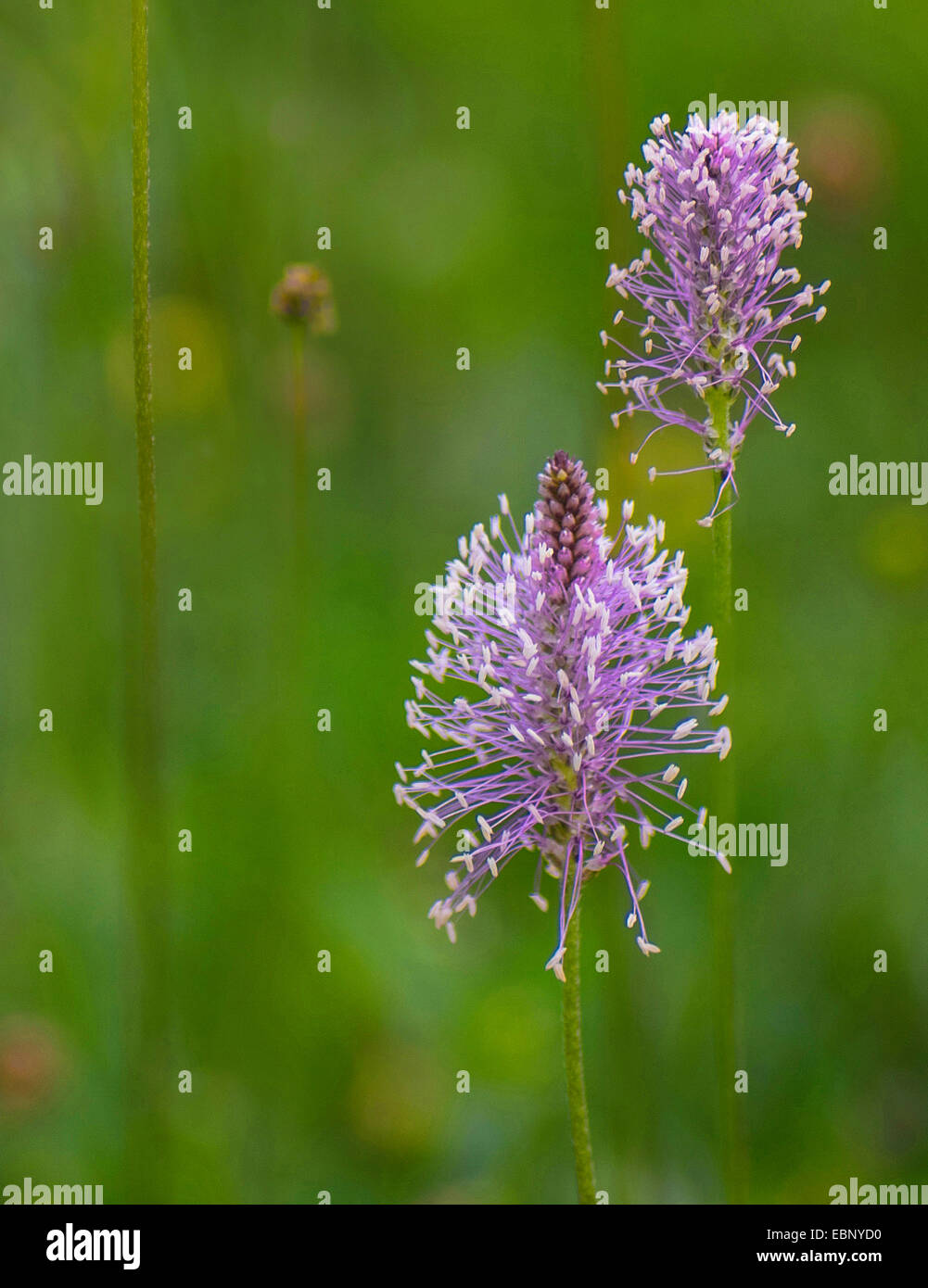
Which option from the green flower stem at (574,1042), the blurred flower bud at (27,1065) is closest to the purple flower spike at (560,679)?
the green flower stem at (574,1042)

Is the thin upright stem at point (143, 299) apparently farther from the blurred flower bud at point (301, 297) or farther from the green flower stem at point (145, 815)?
the blurred flower bud at point (301, 297)

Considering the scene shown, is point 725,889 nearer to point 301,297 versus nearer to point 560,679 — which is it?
point 560,679

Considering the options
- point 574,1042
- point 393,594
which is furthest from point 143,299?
point 393,594

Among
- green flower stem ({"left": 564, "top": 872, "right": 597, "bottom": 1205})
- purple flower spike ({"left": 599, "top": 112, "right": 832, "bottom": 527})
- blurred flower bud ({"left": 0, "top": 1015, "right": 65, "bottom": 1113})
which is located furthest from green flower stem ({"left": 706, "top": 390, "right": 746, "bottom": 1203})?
blurred flower bud ({"left": 0, "top": 1015, "right": 65, "bottom": 1113})

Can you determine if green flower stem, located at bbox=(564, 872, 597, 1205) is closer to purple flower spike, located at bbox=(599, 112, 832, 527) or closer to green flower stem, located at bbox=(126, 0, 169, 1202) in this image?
purple flower spike, located at bbox=(599, 112, 832, 527)

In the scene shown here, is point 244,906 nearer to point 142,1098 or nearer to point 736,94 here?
point 142,1098
